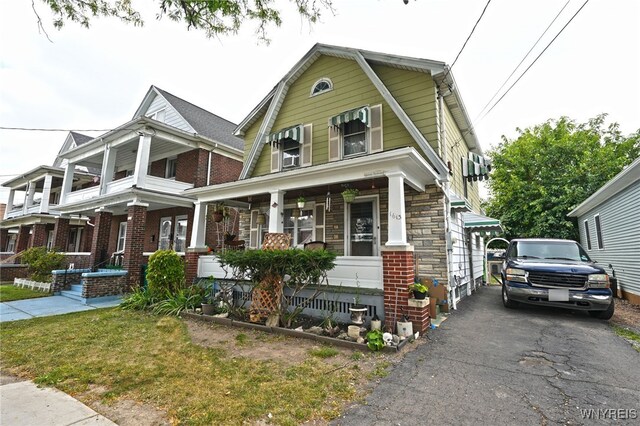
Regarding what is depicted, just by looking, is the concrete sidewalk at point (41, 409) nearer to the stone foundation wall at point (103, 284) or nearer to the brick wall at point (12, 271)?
the stone foundation wall at point (103, 284)

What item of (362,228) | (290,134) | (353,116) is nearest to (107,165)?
(290,134)

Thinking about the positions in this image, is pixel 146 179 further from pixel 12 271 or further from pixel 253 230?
pixel 12 271

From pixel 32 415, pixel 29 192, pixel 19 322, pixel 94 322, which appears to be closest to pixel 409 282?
pixel 32 415

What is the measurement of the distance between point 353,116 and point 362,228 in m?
3.22

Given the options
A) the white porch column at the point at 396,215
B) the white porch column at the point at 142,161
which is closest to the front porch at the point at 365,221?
the white porch column at the point at 396,215

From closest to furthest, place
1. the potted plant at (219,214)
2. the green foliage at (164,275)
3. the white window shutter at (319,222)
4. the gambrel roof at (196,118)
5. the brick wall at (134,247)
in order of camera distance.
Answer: the green foliage at (164,275) → the white window shutter at (319,222) → the potted plant at (219,214) → the brick wall at (134,247) → the gambrel roof at (196,118)

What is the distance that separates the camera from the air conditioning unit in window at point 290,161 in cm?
961

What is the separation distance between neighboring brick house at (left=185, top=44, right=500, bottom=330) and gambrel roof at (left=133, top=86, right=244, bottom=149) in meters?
4.17

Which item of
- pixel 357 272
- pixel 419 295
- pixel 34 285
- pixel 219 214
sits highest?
pixel 219 214

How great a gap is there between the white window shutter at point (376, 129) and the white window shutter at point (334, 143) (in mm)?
1048

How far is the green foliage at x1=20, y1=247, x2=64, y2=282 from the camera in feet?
39.3

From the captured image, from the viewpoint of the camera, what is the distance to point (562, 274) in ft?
19.2

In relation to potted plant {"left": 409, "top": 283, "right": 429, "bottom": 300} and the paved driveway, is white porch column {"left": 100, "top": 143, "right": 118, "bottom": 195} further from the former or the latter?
the paved driveway

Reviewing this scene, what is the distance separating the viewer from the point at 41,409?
9.48 feet
